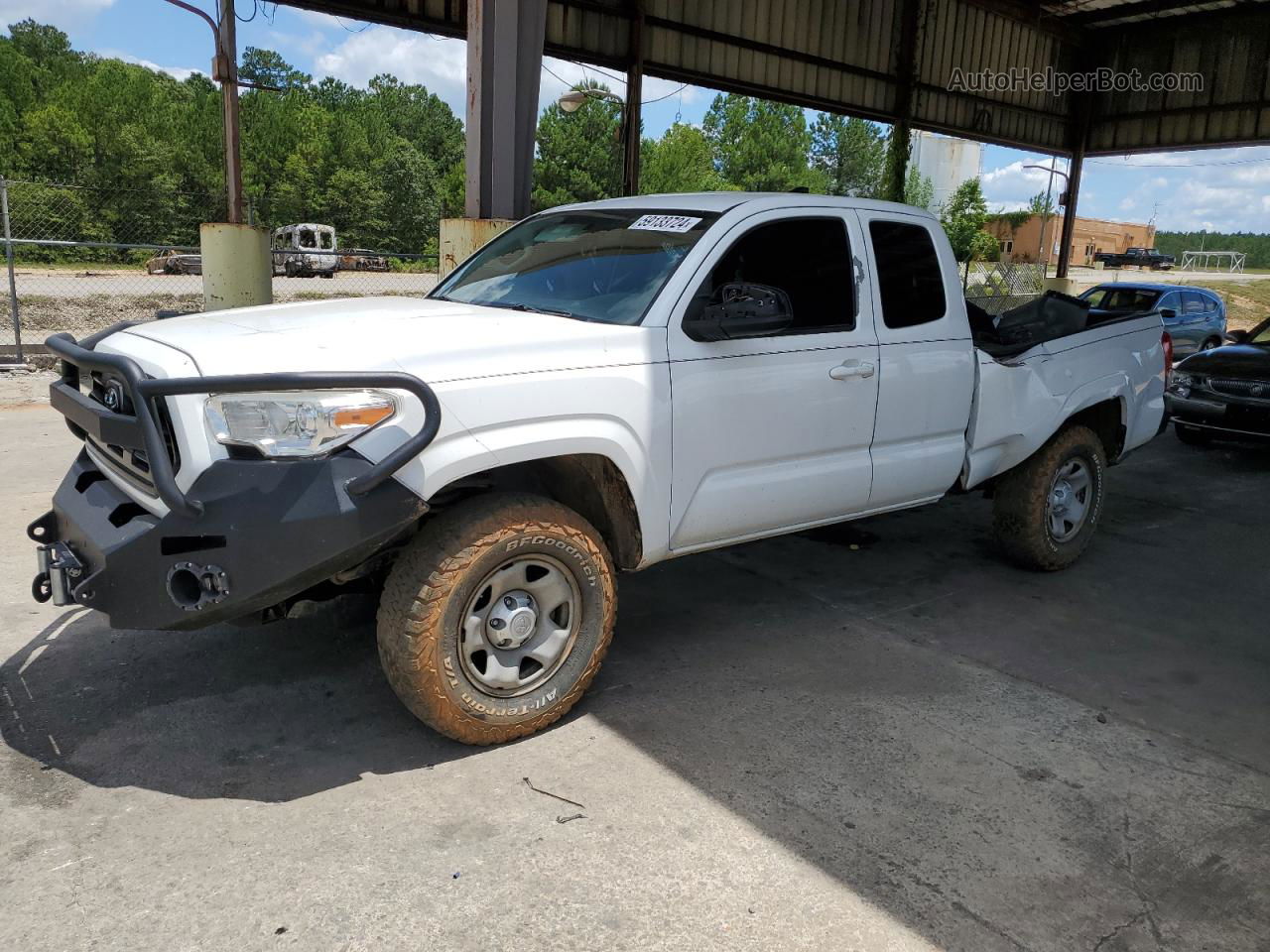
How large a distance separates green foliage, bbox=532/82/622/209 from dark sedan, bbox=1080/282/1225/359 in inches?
1909

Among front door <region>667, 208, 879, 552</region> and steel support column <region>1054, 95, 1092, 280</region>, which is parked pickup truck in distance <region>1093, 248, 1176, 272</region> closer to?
steel support column <region>1054, 95, 1092, 280</region>

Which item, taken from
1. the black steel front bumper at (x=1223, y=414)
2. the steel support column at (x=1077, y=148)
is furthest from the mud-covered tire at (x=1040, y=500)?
the steel support column at (x=1077, y=148)

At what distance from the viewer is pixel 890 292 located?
4.68 metres

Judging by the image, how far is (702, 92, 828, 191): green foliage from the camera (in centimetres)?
8225

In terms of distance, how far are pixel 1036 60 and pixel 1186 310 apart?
6.23 meters

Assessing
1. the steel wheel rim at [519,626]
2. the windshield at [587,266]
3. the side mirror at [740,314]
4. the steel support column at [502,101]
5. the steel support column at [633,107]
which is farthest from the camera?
the steel support column at [633,107]

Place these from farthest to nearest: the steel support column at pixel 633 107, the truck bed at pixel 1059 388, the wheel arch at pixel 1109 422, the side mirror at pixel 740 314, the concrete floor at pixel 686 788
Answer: the steel support column at pixel 633 107, the wheel arch at pixel 1109 422, the truck bed at pixel 1059 388, the side mirror at pixel 740 314, the concrete floor at pixel 686 788

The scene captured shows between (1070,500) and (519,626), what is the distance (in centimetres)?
388

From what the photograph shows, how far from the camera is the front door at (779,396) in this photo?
12.7 feet

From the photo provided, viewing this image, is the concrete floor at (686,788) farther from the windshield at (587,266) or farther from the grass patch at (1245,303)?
the grass patch at (1245,303)

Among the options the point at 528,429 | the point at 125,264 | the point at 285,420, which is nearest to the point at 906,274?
the point at 528,429

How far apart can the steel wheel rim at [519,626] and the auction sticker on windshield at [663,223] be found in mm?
1582

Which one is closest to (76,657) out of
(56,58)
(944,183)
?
(56,58)

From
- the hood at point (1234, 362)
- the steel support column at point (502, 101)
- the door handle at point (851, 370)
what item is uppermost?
the steel support column at point (502, 101)
